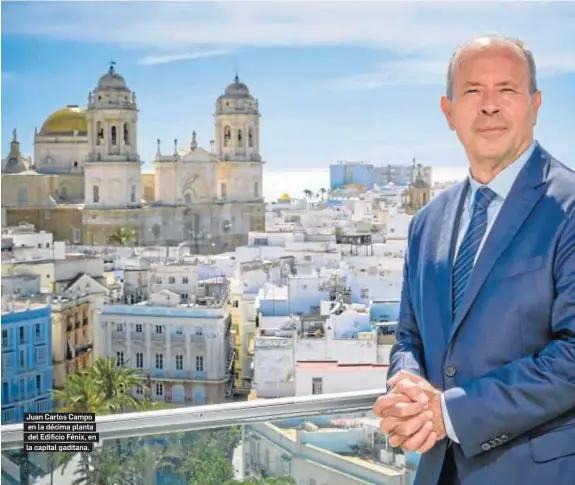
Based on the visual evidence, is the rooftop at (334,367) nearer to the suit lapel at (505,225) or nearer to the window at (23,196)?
the suit lapel at (505,225)

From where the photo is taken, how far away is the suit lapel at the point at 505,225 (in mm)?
865

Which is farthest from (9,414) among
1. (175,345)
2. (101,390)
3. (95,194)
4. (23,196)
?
(95,194)

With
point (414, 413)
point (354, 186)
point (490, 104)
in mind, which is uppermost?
point (354, 186)

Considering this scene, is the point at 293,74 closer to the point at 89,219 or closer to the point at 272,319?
the point at 272,319

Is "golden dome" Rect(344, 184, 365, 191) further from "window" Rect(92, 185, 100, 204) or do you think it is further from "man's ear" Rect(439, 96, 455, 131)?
"window" Rect(92, 185, 100, 204)

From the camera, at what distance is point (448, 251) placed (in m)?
0.93

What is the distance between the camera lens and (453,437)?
0.85 meters

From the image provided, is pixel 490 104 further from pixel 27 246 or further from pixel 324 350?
pixel 27 246

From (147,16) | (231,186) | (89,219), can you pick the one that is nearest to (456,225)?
(147,16)

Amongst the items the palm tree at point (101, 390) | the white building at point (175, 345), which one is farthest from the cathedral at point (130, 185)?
the palm tree at point (101, 390)

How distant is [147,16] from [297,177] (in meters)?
0.92

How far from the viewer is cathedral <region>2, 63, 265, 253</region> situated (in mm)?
12547

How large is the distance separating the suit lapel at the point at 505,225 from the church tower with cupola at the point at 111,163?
11.9 meters

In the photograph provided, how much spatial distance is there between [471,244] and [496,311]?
0.27 ft
